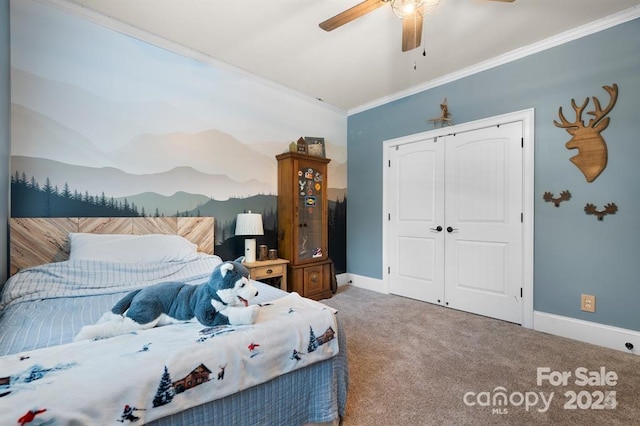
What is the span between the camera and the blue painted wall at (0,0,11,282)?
179 centimetres

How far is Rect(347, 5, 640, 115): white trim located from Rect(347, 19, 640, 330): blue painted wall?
0.05 metres

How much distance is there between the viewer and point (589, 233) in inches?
91.4

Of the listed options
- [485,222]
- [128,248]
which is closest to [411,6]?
[485,222]

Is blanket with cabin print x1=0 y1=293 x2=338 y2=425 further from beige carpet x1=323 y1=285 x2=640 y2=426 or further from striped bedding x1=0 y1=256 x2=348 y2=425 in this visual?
beige carpet x1=323 y1=285 x2=640 y2=426

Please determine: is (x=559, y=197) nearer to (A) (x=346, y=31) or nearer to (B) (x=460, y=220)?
(B) (x=460, y=220)

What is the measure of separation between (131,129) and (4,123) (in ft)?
2.42

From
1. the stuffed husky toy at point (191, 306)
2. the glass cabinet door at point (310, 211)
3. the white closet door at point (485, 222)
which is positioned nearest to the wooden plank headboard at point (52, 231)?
the stuffed husky toy at point (191, 306)

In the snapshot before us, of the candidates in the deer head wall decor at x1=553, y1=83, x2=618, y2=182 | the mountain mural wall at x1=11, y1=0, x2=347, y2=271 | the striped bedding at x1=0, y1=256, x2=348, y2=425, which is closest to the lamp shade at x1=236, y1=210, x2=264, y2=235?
the mountain mural wall at x1=11, y1=0, x2=347, y2=271

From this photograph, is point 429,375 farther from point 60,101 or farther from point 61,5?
point 61,5

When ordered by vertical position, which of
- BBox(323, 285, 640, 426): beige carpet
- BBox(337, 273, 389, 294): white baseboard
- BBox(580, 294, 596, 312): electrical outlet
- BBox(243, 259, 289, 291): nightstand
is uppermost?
BBox(243, 259, 289, 291): nightstand

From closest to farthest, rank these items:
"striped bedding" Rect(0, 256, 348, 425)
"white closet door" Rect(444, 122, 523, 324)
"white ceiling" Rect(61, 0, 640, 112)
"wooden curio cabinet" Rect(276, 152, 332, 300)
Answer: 1. "striped bedding" Rect(0, 256, 348, 425)
2. "white ceiling" Rect(61, 0, 640, 112)
3. "white closet door" Rect(444, 122, 523, 324)
4. "wooden curio cabinet" Rect(276, 152, 332, 300)

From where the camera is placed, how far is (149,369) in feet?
2.91

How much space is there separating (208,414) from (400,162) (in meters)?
3.29

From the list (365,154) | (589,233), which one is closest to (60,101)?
(365,154)
